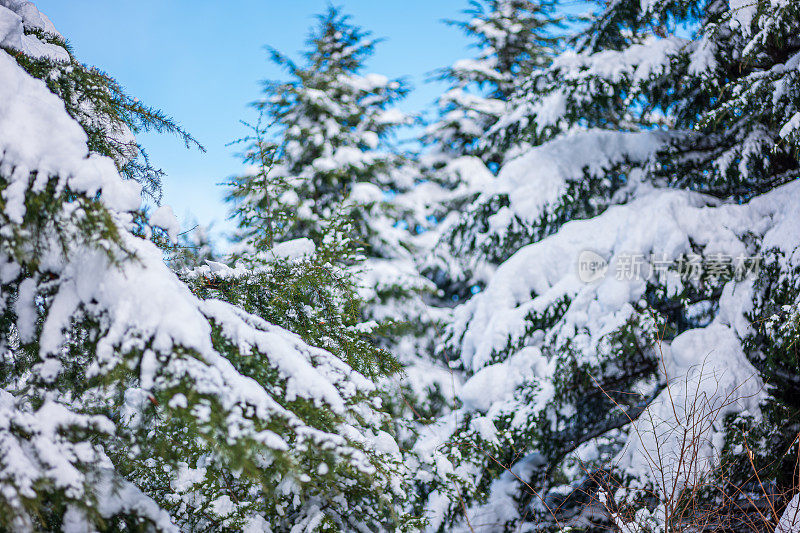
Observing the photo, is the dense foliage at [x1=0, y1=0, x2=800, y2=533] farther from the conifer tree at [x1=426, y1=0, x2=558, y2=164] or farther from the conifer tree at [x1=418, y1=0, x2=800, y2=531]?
the conifer tree at [x1=426, y1=0, x2=558, y2=164]

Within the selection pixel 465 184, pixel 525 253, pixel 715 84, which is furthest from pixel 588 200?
pixel 465 184

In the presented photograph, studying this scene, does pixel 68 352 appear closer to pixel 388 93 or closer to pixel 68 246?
pixel 68 246

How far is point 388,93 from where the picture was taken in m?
9.34

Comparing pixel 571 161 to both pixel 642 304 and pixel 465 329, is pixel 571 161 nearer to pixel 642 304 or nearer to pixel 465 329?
pixel 642 304

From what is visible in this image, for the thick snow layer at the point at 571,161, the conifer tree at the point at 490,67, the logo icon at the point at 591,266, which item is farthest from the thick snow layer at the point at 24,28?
the conifer tree at the point at 490,67

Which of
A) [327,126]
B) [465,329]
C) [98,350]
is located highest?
[327,126]

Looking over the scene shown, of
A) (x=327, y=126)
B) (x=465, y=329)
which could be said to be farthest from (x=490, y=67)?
(x=465, y=329)

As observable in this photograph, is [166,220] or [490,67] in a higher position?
[490,67]

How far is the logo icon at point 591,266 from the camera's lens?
3361mm

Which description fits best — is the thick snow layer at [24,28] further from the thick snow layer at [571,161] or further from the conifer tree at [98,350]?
the thick snow layer at [571,161]

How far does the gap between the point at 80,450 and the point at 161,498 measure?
95 centimetres

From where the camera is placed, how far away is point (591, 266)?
342 centimetres

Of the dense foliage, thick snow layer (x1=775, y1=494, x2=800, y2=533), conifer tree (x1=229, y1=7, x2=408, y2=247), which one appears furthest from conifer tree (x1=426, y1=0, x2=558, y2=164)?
thick snow layer (x1=775, y1=494, x2=800, y2=533)

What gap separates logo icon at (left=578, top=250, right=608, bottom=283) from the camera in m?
3.36
